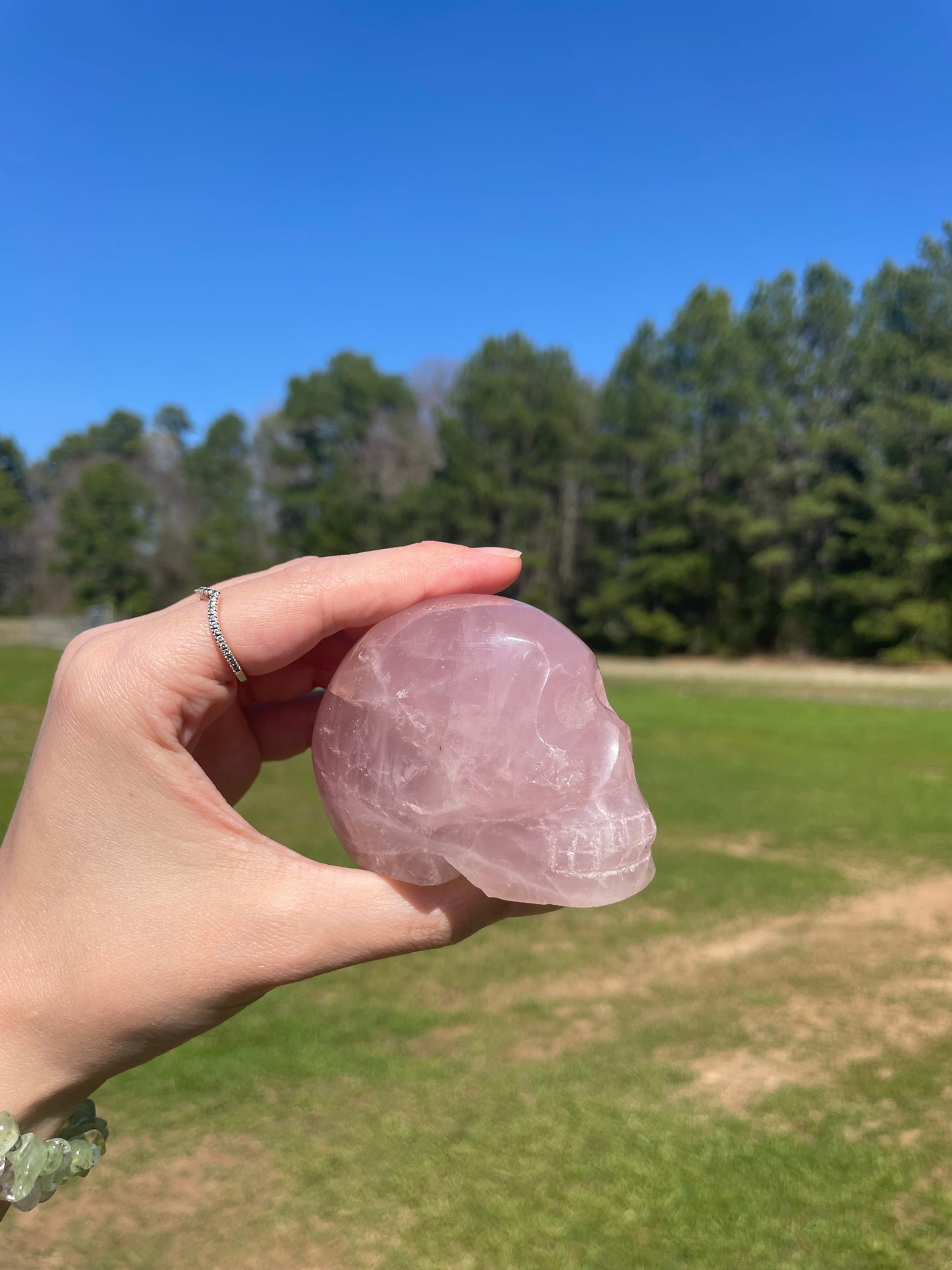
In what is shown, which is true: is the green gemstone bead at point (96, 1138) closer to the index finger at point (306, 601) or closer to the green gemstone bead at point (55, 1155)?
the green gemstone bead at point (55, 1155)

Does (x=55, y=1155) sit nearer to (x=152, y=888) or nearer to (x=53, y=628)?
(x=152, y=888)

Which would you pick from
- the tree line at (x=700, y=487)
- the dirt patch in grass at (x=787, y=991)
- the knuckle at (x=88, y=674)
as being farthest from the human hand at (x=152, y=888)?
the tree line at (x=700, y=487)

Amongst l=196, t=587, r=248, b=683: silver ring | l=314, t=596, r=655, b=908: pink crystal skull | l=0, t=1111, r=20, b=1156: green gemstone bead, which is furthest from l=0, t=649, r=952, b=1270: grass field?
l=196, t=587, r=248, b=683: silver ring

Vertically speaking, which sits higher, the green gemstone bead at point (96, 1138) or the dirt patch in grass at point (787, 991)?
the green gemstone bead at point (96, 1138)

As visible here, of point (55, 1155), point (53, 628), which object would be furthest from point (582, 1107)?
point (53, 628)

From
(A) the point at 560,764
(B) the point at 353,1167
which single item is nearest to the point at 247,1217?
(B) the point at 353,1167

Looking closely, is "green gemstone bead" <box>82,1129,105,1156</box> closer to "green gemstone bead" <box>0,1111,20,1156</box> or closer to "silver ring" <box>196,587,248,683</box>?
"green gemstone bead" <box>0,1111,20,1156</box>
